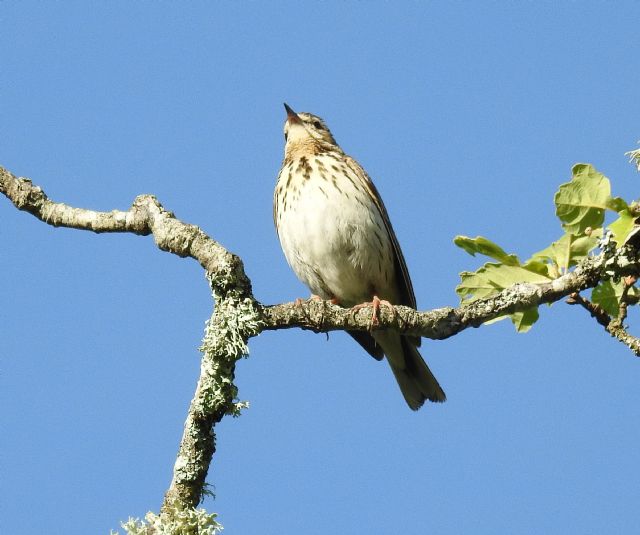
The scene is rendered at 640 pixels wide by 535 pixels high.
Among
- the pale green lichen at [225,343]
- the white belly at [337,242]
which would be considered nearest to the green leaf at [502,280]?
the pale green lichen at [225,343]

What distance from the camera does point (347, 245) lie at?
24.5 feet

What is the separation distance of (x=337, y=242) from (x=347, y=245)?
10 centimetres

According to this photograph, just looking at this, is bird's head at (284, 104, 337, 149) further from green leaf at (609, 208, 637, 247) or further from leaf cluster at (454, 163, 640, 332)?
green leaf at (609, 208, 637, 247)

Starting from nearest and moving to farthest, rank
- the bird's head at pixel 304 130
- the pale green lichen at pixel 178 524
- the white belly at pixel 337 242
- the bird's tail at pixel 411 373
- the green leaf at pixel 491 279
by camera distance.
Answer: the pale green lichen at pixel 178 524
the green leaf at pixel 491 279
the white belly at pixel 337 242
the bird's tail at pixel 411 373
the bird's head at pixel 304 130

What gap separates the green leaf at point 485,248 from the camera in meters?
4.13

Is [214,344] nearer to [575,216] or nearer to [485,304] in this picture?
[485,304]

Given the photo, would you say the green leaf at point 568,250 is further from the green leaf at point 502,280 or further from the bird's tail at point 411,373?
the bird's tail at point 411,373

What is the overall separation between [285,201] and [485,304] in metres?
3.55

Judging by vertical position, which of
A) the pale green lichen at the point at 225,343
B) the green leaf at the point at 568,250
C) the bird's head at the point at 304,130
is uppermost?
the bird's head at the point at 304,130

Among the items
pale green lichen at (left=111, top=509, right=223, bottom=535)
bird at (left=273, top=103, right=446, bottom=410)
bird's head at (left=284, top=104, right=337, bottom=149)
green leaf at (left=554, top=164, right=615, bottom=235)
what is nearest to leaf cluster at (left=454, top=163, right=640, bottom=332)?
green leaf at (left=554, top=164, right=615, bottom=235)

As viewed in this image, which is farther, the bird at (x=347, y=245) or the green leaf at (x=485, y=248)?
the bird at (x=347, y=245)

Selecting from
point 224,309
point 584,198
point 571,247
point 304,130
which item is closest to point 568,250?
point 571,247

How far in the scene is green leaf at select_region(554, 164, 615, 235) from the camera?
12.8ft

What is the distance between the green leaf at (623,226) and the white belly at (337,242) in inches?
145
